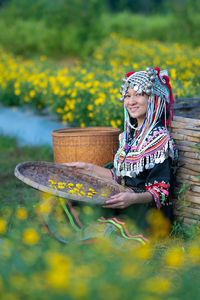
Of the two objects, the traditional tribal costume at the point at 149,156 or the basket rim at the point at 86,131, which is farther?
the basket rim at the point at 86,131

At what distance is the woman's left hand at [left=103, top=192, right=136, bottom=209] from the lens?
2393 millimetres

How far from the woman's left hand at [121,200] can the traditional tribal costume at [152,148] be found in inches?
5.5

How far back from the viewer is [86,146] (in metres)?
3.07

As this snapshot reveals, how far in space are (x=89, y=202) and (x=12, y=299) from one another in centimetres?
119

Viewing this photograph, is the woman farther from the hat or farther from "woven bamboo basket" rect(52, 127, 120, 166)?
"woven bamboo basket" rect(52, 127, 120, 166)

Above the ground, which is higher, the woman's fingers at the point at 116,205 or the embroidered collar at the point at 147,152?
the embroidered collar at the point at 147,152

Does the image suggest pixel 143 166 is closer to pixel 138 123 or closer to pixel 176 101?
pixel 138 123

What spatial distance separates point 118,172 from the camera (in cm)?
273

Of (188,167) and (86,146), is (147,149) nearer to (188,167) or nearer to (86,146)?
(188,167)

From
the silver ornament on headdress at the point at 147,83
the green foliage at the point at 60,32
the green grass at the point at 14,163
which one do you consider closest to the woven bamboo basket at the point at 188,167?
the silver ornament on headdress at the point at 147,83

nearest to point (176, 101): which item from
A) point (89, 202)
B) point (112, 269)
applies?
point (89, 202)

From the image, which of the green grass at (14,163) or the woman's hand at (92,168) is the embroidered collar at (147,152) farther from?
the green grass at (14,163)

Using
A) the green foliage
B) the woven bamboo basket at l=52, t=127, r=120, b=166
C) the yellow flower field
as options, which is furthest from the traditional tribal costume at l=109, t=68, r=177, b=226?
the green foliage

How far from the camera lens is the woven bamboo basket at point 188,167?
2.59 metres
